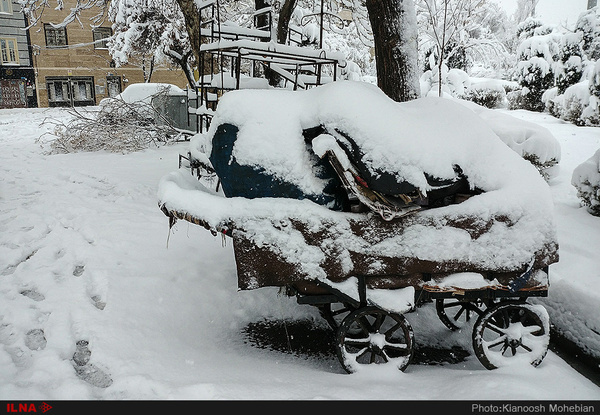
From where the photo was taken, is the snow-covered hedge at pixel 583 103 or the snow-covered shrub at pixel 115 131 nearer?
the snow-covered shrub at pixel 115 131

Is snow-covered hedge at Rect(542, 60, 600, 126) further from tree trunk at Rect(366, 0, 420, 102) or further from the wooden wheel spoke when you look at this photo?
the wooden wheel spoke

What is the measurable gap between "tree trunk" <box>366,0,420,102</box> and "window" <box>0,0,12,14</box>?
35.2 m

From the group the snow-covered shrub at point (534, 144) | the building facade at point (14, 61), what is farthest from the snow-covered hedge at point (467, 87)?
the building facade at point (14, 61)

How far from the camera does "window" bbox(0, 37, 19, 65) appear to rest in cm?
3059

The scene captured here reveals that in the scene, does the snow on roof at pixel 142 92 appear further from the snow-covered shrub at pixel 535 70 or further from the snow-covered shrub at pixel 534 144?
the snow-covered shrub at pixel 535 70

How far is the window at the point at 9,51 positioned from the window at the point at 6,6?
6.12 ft

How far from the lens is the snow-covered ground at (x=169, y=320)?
2643 mm

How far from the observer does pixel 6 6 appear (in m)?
30.6

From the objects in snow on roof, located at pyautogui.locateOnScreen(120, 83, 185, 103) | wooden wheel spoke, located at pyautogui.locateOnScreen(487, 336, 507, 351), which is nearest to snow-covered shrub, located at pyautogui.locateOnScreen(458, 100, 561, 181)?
wooden wheel spoke, located at pyautogui.locateOnScreen(487, 336, 507, 351)

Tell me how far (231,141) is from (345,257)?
1.05 metres

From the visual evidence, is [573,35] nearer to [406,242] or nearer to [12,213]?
[406,242]

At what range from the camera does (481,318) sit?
10.1ft
